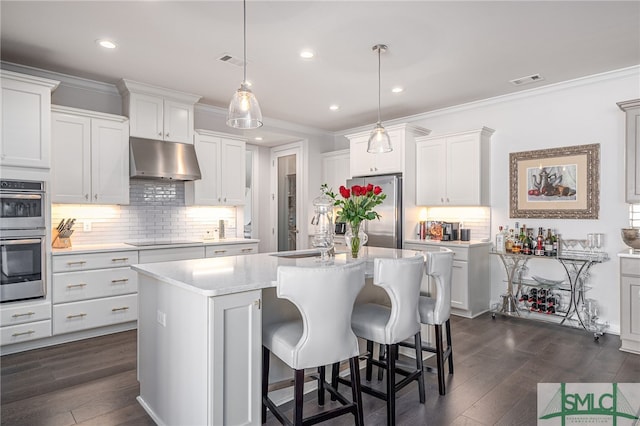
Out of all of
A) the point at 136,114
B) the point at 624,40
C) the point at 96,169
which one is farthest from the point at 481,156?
the point at 96,169

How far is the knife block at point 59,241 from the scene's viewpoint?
3.91m

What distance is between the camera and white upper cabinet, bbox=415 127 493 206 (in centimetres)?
474

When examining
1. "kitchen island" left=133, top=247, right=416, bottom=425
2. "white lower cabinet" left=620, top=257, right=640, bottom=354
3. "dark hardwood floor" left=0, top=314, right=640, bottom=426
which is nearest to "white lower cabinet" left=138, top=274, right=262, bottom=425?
"kitchen island" left=133, top=247, right=416, bottom=425

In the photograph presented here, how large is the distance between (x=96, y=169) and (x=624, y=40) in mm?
5172

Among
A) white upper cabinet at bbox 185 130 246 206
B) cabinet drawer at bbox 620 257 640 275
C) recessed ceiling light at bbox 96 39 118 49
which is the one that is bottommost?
cabinet drawer at bbox 620 257 640 275

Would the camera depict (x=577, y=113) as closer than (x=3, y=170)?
No

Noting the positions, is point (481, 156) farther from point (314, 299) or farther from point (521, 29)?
point (314, 299)

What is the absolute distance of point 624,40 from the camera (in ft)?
10.6

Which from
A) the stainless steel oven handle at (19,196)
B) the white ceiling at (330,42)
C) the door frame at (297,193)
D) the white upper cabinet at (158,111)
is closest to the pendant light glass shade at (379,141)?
the white ceiling at (330,42)

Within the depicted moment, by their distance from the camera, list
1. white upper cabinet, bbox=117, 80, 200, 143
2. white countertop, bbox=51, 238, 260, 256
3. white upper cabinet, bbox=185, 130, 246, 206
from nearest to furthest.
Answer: white countertop, bbox=51, 238, 260, 256 < white upper cabinet, bbox=117, 80, 200, 143 < white upper cabinet, bbox=185, 130, 246, 206

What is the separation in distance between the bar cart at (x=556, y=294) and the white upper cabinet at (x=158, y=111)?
412 cm

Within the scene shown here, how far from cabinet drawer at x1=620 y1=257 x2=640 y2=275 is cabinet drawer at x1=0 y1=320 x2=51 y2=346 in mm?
5316

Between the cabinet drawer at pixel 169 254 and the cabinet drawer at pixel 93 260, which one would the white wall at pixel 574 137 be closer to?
the cabinet drawer at pixel 169 254

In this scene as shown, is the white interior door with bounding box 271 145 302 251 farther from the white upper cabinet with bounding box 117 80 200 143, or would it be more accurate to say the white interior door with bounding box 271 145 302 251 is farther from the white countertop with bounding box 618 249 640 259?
the white countertop with bounding box 618 249 640 259
